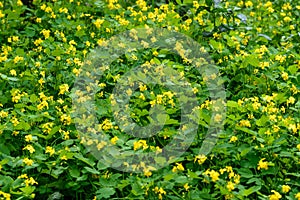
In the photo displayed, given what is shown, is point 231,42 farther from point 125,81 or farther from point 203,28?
point 125,81

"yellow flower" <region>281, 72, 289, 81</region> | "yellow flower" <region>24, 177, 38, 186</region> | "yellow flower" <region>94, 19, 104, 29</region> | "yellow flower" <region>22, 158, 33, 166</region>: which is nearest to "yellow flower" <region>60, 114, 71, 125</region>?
"yellow flower" <region>22, 158, 33, 166</region>

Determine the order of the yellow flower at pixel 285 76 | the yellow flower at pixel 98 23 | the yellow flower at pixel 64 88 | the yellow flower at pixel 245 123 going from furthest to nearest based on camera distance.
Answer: the yellow flower at pixel 98 23
the yellow flower at pixel 285 76
the yellow flower at pixel 64 88
the yellow flower at pixel 245 123

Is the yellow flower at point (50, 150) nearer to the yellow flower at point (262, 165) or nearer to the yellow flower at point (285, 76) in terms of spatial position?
the yellow flower at point (262, 165)

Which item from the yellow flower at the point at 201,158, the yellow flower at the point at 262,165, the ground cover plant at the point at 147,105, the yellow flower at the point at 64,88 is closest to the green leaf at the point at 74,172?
the ground cover plant at the point at 147,105

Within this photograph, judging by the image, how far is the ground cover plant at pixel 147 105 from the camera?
10.3ft

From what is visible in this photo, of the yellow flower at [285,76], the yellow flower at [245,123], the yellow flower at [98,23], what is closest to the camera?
the yellow flower at [245,123]

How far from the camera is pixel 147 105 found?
3855 millimetres

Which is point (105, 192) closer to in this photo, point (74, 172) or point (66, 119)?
point (74, 172)

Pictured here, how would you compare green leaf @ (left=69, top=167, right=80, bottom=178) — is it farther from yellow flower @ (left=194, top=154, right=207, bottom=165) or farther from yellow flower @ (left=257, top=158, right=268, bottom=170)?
yellow flower @ (left=257, top=158, right=268, bottom=170)

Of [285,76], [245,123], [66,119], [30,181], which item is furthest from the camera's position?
[285,76]

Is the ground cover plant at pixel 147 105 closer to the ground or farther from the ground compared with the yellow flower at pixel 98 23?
closer to the ground

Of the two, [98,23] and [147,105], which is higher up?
[98,23]

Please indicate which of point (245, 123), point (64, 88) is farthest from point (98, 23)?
point (245, 123)

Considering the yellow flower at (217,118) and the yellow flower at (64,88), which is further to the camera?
the yellow flower at (64,88)
